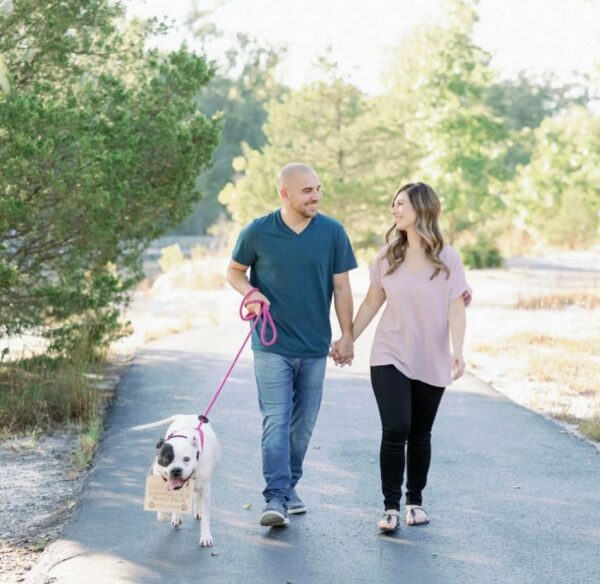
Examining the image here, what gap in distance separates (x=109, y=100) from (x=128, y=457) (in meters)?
4.92

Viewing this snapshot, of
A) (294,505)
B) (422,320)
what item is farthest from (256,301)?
(294,505)

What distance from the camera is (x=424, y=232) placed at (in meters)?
5.97

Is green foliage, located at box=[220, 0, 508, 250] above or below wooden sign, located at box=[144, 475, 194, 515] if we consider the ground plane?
above

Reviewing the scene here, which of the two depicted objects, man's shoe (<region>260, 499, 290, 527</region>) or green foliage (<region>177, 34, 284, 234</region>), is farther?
green foliage (<region>177, 34, 284, 234</region>)

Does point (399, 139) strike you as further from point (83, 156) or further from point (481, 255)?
point (83, 156)

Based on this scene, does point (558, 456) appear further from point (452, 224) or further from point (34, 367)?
point (452, 224)

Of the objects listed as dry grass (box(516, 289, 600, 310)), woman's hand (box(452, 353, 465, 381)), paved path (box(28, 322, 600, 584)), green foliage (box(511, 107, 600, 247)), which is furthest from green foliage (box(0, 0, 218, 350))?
green foliage (box(511, 107, 600, 247))

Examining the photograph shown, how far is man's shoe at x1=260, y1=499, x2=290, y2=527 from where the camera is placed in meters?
6.00

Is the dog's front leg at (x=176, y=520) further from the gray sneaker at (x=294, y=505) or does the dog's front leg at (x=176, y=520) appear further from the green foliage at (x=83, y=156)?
the green foliage at (x=83, y=156)

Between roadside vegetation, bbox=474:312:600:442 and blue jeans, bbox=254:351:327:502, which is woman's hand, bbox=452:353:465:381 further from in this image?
roadside vegetation, bbox=474:312:600:442

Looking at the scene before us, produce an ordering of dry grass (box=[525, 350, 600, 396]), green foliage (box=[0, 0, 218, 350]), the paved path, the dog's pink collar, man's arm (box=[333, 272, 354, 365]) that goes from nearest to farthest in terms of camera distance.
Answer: the paved path → the dog's pink collar → man's arm (box=[333, 272, 354, 365]) → green foliage (box=[0, 0, 218, 350]) → dry grass (box=[525, 350, 600, 396])

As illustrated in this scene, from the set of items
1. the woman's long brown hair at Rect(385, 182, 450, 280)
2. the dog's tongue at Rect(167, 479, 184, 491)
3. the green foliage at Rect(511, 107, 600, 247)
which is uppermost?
the green foliage at Rect(511, 107, 600, 247)

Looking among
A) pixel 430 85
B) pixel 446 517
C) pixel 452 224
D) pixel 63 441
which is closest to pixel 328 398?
pixel 63 441

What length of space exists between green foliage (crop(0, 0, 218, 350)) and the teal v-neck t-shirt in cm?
409
